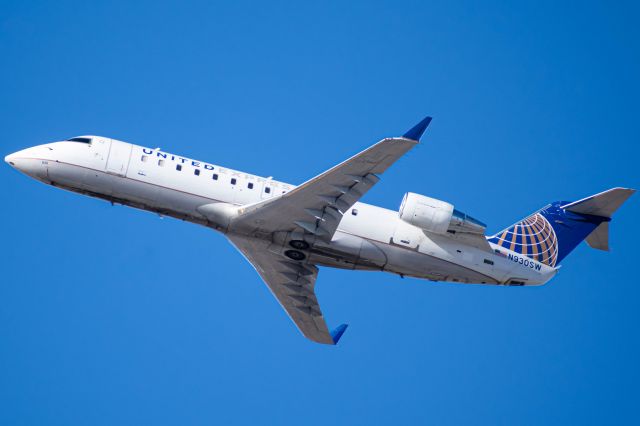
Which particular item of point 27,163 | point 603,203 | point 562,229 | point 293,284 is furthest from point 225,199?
point 603,203

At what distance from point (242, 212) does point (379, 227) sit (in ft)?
14.8

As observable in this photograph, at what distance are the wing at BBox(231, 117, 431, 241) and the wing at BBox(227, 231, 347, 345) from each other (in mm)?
1362

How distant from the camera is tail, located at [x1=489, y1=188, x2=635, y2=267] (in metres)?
28.6

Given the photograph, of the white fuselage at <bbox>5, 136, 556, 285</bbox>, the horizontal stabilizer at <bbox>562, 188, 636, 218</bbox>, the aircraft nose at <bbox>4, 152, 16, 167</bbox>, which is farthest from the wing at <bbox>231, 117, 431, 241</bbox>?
the horizontal stabilizer at <bbox>562, 188, 636, 218</bbox>

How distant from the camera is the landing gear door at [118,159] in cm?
2628

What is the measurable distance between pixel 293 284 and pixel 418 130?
32.1 ft

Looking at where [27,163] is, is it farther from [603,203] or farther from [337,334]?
[603,203]

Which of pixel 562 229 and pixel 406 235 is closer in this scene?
pixel 406 235

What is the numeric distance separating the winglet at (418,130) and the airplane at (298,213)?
2.76 metres

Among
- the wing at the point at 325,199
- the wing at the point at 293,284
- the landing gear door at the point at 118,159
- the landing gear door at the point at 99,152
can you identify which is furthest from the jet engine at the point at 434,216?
the landing gear door at the point at 99,152

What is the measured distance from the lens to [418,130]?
22.3 meters

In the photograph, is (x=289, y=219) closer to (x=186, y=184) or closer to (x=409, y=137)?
(x=186, y=184)

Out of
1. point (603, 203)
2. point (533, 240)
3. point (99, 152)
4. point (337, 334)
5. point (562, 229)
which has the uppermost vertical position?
point (603, 203)

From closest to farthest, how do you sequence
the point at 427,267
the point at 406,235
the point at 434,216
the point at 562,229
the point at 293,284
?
the point at 434,216
the point at 406,235
the point at 427,267
the point at 562,229
the point at 293,284
